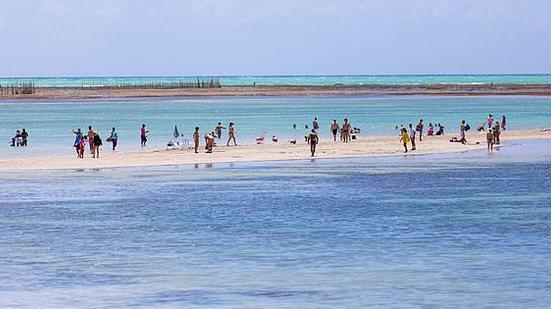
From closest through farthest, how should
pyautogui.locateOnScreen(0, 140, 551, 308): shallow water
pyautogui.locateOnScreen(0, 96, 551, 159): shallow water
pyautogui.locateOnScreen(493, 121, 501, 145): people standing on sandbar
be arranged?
pyautogui.locateOnScreen(0, 140, 551, 308): shallow water → pyautogui.locateOnScreen(493, 121, 501, 145): people standing on sandbar → pyautogui.locateOnScreen(0, 96, 551, 159): shallow water

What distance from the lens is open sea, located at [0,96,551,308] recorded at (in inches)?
893

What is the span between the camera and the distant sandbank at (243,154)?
174 ft

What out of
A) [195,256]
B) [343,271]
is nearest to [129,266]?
[195,256]

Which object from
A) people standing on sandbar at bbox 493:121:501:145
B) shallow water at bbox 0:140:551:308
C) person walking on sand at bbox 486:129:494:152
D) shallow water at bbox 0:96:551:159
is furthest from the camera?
shallow water at bbox 0:96:551:159

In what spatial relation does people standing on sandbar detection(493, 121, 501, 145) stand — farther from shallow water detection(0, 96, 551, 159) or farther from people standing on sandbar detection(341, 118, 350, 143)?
shallow water detection(0, 96, 551, 159)

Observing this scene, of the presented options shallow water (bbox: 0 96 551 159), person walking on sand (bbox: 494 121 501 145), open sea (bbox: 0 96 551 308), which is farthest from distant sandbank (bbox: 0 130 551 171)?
shallow water (bbox: 0 96 551 159)

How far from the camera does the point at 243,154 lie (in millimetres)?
58156

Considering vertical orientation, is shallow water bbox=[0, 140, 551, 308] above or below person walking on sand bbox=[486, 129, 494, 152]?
below

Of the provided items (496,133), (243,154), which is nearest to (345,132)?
(496,133)

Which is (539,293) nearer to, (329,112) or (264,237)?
(264,237)

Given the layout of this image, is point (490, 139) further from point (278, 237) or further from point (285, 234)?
point (278, 237)

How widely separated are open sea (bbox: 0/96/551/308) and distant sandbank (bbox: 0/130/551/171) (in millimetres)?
2181

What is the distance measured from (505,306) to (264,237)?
33.1 ft

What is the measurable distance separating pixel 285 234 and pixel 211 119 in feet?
244
